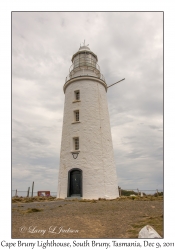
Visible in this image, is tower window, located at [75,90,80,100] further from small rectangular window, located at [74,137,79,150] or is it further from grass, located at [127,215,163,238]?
grass, located at [127,215,163,238]

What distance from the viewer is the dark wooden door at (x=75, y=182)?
50.2 feet

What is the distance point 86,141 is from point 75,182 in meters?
3.52

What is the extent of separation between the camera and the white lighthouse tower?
15.3 m

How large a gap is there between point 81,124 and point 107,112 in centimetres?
335

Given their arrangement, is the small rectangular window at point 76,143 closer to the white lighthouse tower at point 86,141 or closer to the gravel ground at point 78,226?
the white lighthouse tower at point 86,141

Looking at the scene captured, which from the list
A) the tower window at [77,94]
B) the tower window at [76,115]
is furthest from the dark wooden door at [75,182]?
the tower window at [77,94]

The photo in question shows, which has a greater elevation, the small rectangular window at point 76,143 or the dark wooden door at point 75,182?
the small rectangular window at point 76,143

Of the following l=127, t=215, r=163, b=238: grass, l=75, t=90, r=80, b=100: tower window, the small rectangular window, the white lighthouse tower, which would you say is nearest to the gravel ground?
Result: l=127, t=215, r=163, b=238: grass

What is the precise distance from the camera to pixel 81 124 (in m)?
17.0

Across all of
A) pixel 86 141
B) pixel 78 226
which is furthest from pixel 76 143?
pixel 78 226

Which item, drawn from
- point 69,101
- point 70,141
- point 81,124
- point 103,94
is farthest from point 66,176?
point 103,94

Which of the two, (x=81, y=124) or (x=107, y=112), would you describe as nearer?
(x=81, y=124)

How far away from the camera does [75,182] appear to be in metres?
15.5
